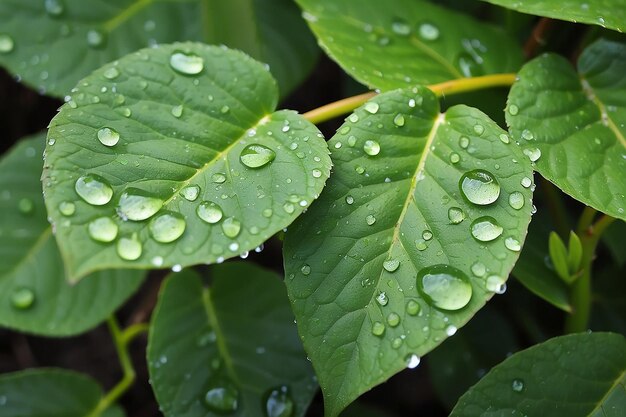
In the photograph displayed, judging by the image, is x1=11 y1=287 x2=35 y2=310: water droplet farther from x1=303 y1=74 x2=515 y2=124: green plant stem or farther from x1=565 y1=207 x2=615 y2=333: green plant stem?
x1=565 y1=207 x2=615 y2=333: green plant stem

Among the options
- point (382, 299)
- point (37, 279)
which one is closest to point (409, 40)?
point (382, 299)

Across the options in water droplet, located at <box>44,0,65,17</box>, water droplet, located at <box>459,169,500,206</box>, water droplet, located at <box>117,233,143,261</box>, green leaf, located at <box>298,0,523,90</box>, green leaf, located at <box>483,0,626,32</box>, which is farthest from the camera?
water droplet, located at <box>44,0,65,17</box>

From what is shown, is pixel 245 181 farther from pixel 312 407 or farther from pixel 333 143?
pixel 312 407

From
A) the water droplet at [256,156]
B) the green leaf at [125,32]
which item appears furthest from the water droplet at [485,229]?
the green leaf at [125,32]

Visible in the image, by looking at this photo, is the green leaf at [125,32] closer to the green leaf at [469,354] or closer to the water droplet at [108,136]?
the water droplet at [108,136]

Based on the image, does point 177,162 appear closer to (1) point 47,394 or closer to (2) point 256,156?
(2) point 256,156

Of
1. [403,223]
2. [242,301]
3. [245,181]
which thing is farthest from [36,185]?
[403,223]

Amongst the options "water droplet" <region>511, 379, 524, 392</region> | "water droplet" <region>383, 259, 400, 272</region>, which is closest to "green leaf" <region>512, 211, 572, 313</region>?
"water droplet" <region>511, 379, 524, 392</region>
